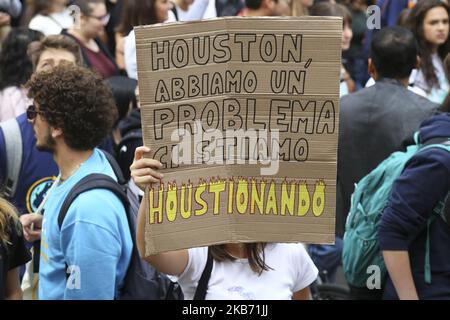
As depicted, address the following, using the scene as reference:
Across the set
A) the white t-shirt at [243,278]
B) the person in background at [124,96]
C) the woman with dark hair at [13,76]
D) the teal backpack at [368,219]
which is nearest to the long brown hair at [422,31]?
the person in background at [124,96]

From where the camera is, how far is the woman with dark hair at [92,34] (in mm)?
8211

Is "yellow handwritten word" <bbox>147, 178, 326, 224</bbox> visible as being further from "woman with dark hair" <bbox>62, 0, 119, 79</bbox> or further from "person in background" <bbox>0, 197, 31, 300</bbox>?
"woman with dark hair" <bbox>62, 0, 119, 79</bbox>

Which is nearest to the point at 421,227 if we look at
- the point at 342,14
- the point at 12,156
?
the point at 12,156

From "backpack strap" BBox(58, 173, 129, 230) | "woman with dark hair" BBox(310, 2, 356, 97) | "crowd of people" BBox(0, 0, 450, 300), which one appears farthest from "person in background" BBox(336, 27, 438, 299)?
"backpack strap" BBox(58, 173, 129, 230)

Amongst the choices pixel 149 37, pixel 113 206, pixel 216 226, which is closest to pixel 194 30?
pixel 149 37

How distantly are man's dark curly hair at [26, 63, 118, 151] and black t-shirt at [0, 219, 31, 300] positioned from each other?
56cm

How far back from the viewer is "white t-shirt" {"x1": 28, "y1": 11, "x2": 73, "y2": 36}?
8367mm

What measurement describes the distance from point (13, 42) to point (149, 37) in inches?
123

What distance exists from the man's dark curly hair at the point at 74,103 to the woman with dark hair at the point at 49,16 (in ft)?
12.3

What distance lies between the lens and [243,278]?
388 centimetres

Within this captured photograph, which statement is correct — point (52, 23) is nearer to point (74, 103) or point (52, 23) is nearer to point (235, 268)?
point (74, 103)

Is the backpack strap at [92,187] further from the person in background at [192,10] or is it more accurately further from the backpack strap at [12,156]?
the person in background at [192,10]

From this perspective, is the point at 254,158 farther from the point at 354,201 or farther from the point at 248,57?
the point at 354,201

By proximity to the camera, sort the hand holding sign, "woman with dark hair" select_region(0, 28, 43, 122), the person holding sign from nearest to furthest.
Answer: the hand holding sign → the person holding sign → "woman with dark hair" select_region(0, 28, 43, 122)
